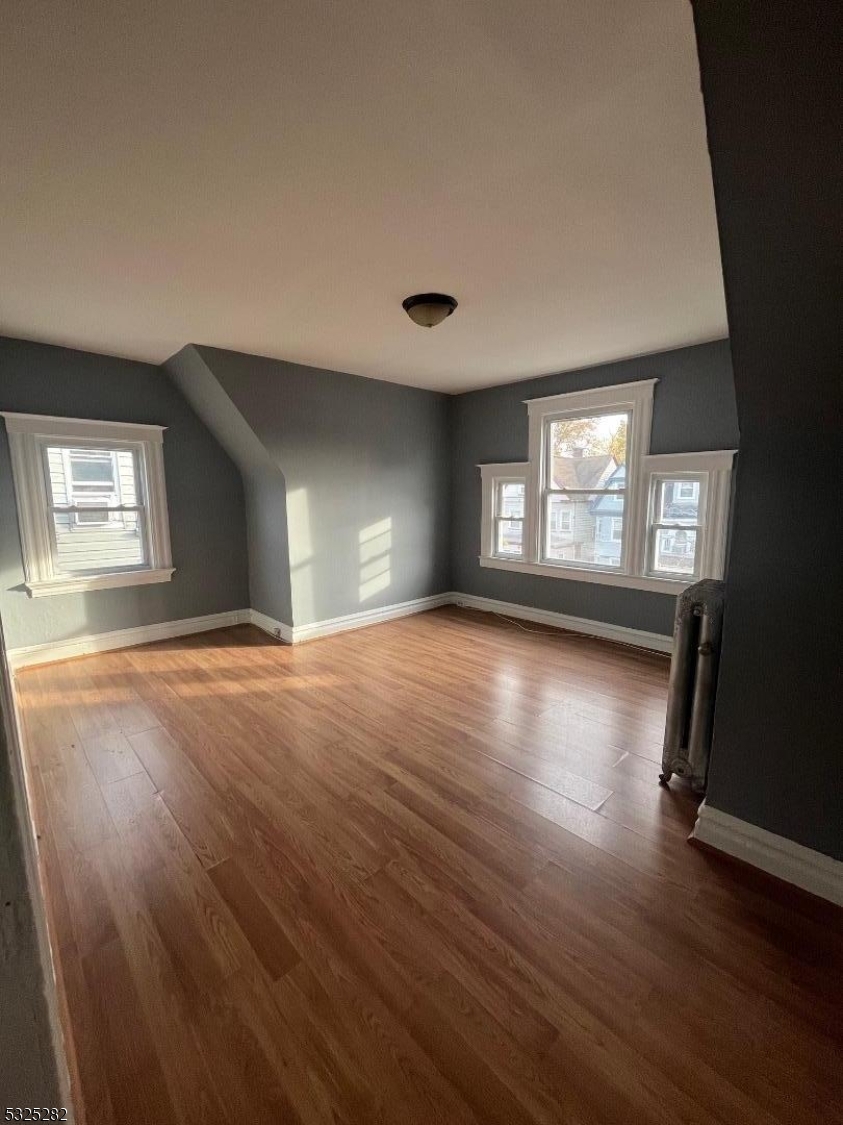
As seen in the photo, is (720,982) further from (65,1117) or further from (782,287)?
(782,287)

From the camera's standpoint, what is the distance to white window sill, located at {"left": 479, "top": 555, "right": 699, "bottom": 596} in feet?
13.2

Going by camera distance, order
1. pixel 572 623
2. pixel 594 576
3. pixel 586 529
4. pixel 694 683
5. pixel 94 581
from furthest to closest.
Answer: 1. pixel 572 623
2. pixel 586 529
3. pixel 594 576
4. pixel 94 581
5. pixel 694 683

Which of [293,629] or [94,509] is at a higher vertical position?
[94,509]

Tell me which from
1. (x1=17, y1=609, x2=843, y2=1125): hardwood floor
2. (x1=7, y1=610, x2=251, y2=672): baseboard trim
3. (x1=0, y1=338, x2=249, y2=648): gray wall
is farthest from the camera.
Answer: (x1=7, y1=610, x2=251, y2=672): baseboard trim

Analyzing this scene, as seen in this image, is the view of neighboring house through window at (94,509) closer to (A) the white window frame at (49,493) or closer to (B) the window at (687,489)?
(A) the white window frame at (49,493)

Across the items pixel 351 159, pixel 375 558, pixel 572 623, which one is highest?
pixel 351 159

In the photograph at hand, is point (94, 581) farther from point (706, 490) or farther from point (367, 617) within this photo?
point (706, 490)

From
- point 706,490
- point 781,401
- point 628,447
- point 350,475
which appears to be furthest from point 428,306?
point 706,490

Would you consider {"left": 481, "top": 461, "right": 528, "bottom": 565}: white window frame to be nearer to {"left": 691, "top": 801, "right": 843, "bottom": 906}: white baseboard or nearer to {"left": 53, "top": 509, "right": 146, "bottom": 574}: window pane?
{"left": 691, "top": 801, "right": 843, "bottom": 906}: white baseboard

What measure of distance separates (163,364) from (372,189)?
3.17 metres

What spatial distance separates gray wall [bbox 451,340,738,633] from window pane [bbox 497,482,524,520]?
29cm

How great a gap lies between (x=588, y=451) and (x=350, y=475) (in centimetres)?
232

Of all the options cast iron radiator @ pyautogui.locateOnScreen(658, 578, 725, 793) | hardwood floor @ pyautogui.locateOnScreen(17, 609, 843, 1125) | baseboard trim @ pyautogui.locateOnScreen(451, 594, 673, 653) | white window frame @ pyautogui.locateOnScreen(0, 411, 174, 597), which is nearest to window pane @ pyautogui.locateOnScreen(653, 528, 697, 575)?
baseboard trim @ pyautogui.locateOnScreen(451, 594, 673, 653)

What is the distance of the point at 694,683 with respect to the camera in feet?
7.14
